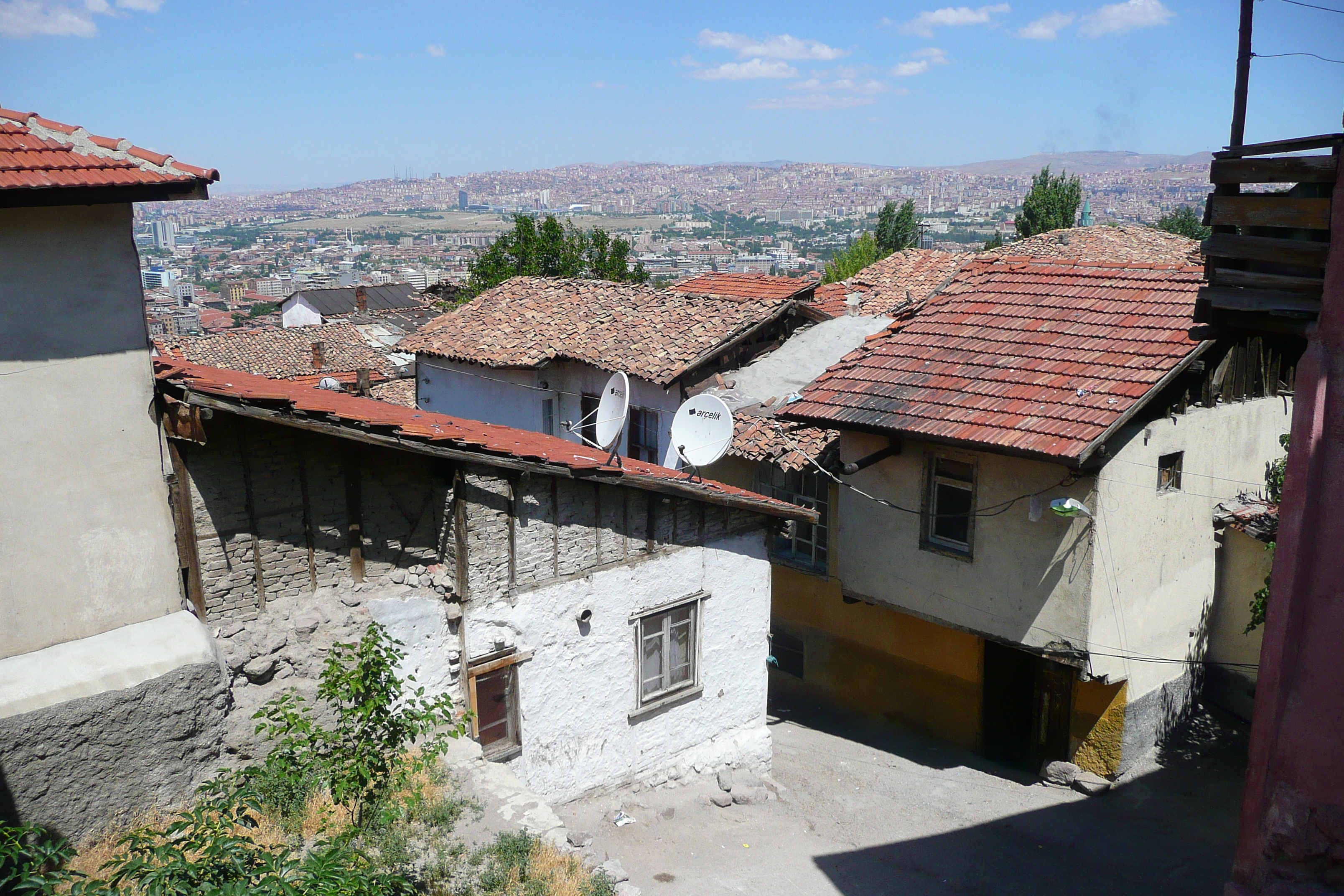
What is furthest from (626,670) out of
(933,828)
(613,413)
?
(933,828)

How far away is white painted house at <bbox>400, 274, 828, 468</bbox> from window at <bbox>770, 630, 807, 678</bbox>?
12.1 ft

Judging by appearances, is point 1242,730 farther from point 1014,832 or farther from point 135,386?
point 135,386

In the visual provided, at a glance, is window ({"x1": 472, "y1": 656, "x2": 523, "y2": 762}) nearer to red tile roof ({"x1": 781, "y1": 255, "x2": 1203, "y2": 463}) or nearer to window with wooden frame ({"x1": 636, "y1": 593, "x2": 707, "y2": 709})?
window with wooden frame ({"x1": 636, "y1": 593, "x2": 707, "y2": 709})

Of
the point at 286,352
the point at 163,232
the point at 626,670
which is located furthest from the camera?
the point at 163,232

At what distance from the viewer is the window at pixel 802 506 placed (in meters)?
14.8

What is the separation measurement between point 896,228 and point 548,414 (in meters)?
36.8

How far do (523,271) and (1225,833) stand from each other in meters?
32.5

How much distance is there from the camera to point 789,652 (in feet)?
53.0

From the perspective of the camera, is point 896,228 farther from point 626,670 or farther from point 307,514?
point 307,514

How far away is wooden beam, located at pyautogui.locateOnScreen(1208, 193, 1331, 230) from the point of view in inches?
200

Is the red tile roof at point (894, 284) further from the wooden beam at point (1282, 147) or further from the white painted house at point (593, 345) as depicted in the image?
the wooden beam at point (1282, 147)

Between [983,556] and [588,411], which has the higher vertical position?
[588,411]

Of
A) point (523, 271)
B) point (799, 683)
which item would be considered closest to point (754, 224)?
point (523, 271)

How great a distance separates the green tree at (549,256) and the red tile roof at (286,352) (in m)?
5.77
